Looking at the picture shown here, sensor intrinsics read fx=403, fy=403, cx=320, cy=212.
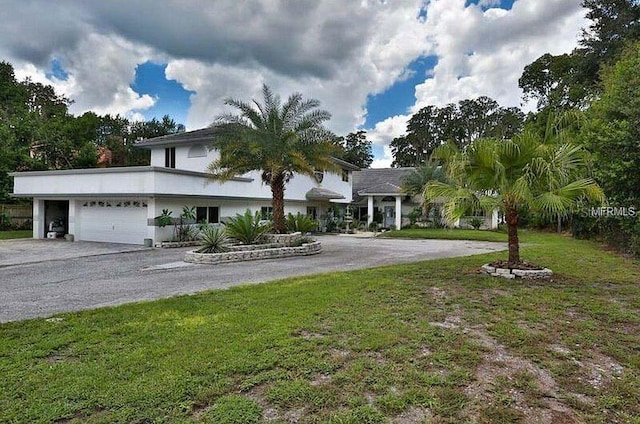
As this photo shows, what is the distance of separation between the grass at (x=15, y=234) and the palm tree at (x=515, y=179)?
23.0 metres

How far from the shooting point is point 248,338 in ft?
17.2

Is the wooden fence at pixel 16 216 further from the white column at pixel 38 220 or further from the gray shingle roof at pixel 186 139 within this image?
the gray shingle roof at pixel 186 139

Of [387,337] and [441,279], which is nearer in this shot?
[387,337]

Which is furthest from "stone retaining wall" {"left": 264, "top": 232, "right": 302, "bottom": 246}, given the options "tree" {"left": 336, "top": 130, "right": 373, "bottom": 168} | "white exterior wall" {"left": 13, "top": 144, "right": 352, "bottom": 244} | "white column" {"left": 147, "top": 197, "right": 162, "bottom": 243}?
"tree" {"left": 336, "top": 130, "right": 373, "bottom": 168}

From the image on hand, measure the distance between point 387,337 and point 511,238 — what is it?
651cm

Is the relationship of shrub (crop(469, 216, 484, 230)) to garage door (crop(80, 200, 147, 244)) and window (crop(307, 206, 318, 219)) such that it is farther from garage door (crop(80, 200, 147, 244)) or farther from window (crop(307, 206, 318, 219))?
garage door (crop(80, 200, 147, 244))

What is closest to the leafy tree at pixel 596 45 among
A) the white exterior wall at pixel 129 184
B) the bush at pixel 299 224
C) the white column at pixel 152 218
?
the bush at pixel 299 224

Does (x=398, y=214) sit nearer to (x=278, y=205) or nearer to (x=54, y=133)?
(x=278, y=205)

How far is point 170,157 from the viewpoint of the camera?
82.7 ft

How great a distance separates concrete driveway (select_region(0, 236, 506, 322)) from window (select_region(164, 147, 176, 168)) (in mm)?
8424

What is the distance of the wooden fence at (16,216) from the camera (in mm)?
24875

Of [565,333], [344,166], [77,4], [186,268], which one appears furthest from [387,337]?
[344,166]

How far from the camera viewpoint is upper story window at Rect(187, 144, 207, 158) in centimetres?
2369

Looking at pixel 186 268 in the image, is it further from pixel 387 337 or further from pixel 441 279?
pixel 387 337
